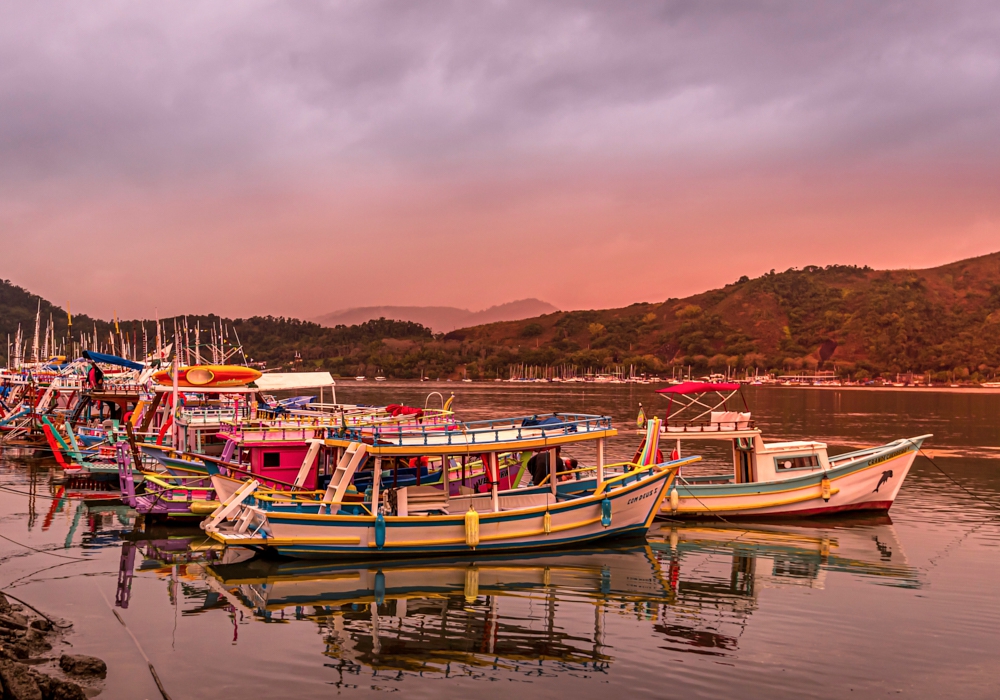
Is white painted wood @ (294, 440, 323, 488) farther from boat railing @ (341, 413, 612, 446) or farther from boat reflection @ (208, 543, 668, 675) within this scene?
boat reflection @ (208, 543, 668, 675)

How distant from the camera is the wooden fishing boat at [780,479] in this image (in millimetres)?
27109

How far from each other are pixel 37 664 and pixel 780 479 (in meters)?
23.6

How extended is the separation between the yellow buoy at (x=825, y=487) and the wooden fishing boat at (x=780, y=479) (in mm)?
34

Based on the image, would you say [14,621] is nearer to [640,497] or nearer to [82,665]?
[82,665]

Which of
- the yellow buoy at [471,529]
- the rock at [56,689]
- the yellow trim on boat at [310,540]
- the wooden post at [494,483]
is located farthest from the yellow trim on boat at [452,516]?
the rock at [56,689]

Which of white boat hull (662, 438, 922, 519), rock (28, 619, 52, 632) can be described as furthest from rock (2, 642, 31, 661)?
white boat hull (662, 438, 922, 519)

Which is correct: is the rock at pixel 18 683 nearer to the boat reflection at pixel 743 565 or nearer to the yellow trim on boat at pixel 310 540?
Result: the yellow trim on boat at pixel 310 540

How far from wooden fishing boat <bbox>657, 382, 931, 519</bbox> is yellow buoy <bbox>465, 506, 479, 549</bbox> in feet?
29.5

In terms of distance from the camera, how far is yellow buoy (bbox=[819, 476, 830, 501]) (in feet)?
90.0

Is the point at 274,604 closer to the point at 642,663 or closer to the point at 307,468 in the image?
the point at 307,468

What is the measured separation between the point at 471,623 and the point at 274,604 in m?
4.62

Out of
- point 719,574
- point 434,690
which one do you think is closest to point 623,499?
point 719,574

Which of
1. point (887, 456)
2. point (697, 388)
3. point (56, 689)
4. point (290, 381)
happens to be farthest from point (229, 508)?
point (887, 456)

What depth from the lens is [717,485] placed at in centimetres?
2742
